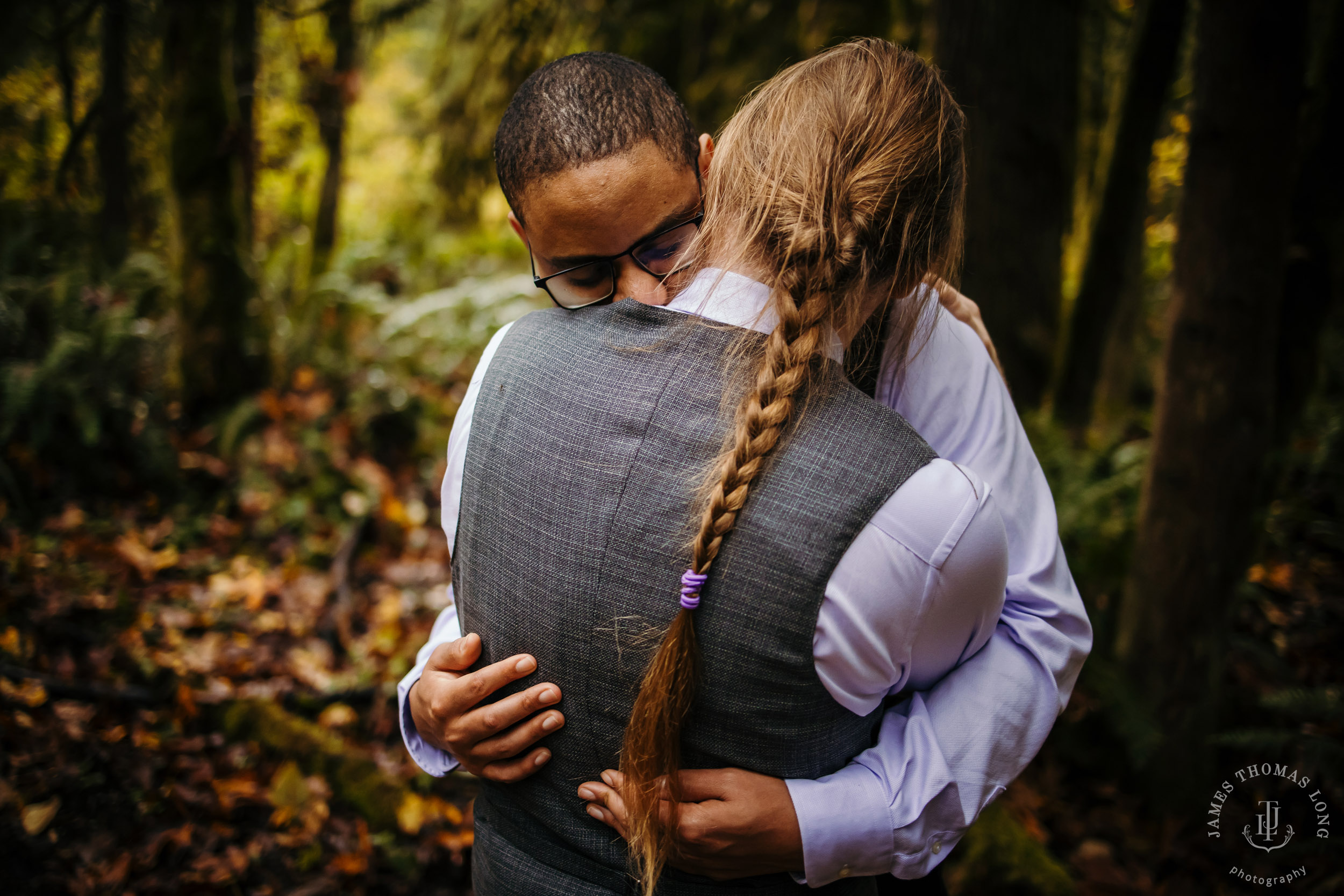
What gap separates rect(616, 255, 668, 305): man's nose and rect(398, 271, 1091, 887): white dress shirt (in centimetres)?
11

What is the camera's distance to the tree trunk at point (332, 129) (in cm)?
649

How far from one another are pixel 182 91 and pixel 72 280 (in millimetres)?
1418

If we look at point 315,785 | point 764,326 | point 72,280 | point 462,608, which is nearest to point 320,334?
point 72,280

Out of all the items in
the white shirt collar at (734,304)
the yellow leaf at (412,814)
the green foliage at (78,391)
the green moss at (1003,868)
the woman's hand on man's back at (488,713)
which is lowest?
the yellow leaf at (412,814)

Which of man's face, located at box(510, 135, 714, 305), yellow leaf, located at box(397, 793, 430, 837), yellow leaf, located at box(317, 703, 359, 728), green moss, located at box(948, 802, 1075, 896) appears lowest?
yellow leaf, located at box(317, 703, 359, 728)

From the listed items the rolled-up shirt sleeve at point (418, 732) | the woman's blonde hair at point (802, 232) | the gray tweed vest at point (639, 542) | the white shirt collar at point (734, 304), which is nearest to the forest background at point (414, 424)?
the rolled-up shirt sleeve at point (418, 732)

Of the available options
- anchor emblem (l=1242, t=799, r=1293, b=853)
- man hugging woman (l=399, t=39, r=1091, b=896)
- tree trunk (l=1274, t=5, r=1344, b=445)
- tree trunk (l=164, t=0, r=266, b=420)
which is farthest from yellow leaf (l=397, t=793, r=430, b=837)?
tree trunk (l=1274, t=5, r=1344, b=445)

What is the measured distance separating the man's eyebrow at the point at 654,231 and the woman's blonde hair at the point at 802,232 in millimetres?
70

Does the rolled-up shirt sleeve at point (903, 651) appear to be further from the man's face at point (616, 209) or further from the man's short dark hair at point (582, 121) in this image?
the man's short dark hair at point (582, 121)

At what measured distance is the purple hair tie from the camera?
0.94 metres

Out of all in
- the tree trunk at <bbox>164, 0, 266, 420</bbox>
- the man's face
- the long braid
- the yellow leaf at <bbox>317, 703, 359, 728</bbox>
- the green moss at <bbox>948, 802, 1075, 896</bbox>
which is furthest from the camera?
the tree trunk at <bbox>164, 0, 266, 420</bbox>

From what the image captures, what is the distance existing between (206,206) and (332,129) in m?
2.22

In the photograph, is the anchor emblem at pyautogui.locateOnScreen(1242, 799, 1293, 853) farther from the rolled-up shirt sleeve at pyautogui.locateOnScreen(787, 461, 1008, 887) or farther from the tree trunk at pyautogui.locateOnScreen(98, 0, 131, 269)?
the tree trunk at pyautogui.locateOnScreen(98, 0, 131, 269)

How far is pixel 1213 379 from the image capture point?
287 cm
